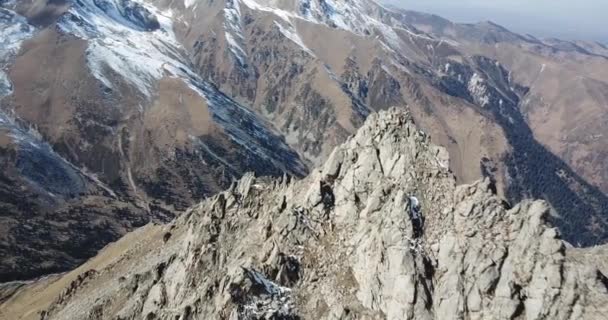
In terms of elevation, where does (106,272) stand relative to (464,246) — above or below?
below

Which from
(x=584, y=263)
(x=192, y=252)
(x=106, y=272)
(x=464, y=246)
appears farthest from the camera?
(x=106, y=272)

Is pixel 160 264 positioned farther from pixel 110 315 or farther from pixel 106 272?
pixel 106 272

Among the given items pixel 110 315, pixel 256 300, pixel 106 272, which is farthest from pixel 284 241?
pixel 106 272

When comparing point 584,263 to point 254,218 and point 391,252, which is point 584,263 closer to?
point 391,252

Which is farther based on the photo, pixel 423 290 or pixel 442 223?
pixel 442 223

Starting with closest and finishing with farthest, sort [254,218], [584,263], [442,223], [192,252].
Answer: [584,263] → [442,223] → [192,252] → [254,218]

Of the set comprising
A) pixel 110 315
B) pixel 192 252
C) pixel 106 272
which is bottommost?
pixel 106 272
